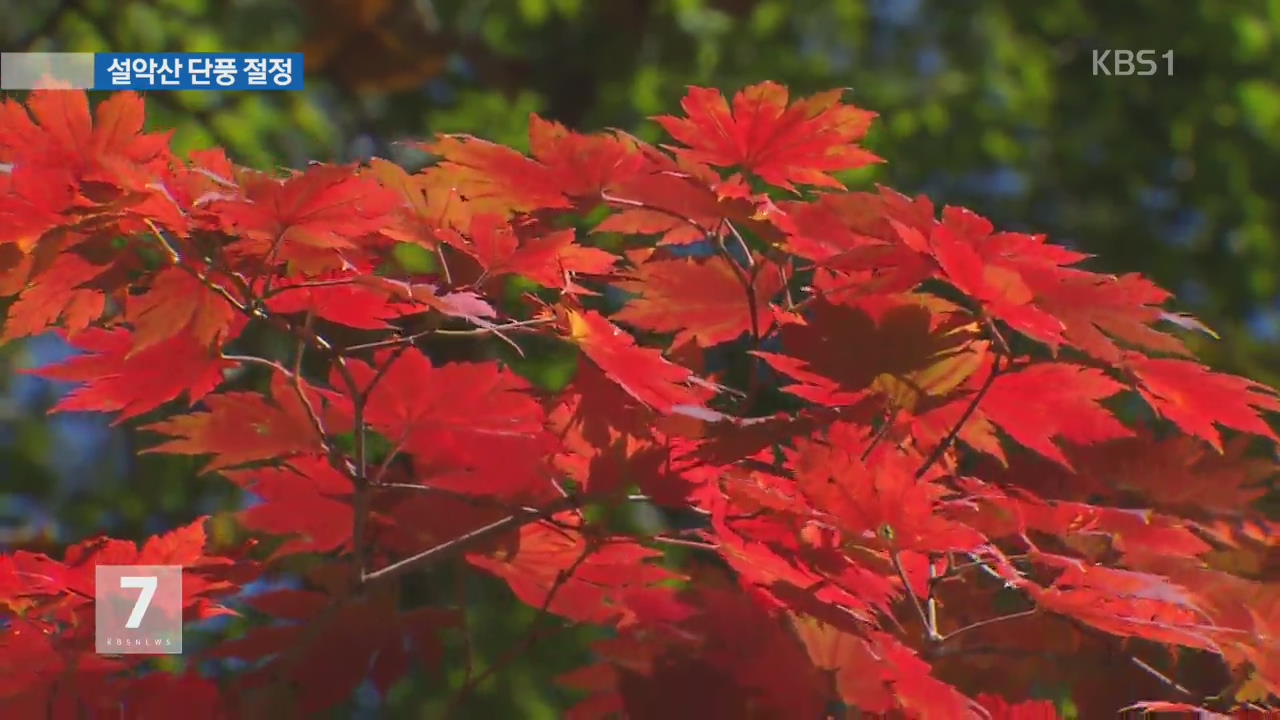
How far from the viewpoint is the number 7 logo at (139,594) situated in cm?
75

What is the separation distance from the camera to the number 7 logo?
75cm

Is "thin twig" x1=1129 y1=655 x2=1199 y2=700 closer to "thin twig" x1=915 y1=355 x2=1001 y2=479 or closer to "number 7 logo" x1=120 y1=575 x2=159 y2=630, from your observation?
"thin twig" x1=915 y1=355 x2=1001 y2=479

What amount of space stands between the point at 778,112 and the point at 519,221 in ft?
0.53

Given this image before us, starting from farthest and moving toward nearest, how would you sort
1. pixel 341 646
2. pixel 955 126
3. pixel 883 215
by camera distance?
pixel 955 126
pixel 341 646
pixel 883 215

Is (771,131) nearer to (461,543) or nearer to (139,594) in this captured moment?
(461,543)

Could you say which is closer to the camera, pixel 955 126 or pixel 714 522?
pixel 714 522

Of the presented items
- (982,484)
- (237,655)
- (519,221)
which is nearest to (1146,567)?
(982,484)

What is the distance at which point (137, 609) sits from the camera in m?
0.77

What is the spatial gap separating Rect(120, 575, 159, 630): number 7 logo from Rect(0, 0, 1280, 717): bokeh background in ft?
6.92

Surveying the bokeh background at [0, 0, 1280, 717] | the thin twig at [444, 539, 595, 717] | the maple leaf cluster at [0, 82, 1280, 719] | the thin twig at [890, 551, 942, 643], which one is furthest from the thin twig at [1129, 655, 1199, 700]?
the bokeh background at [0, 0, 1280, 717]

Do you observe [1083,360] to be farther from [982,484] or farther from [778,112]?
[778,112]

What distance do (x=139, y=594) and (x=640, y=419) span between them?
308mm

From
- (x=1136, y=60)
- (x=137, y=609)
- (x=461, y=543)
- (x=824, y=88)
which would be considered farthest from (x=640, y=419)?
(x=1136, y=60)

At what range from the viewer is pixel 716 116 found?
0.76m
